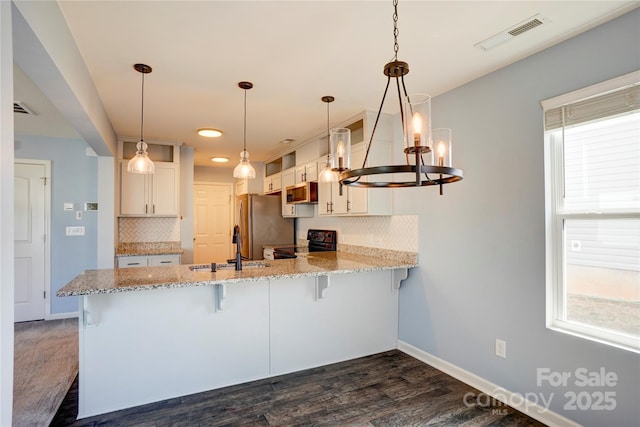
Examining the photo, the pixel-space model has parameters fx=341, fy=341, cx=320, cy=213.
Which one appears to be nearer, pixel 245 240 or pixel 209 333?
pixel 209 333

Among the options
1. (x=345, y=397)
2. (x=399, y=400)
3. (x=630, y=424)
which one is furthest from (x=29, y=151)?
(x=630, y=424)

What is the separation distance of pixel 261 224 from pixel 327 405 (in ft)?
11.8

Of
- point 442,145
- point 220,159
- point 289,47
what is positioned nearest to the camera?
point 442,145

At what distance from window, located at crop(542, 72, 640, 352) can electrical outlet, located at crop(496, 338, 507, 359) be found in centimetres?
38

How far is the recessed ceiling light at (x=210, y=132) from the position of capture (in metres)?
4.25

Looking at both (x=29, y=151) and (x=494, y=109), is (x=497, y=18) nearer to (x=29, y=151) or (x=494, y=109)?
(x=494, y=109)

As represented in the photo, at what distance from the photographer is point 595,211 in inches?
82.0

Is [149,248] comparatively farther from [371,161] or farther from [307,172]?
[371,161]

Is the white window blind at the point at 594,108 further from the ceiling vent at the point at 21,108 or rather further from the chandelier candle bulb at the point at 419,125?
the ceiling vent at the point at 21,108

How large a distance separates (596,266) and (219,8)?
2.67 meters

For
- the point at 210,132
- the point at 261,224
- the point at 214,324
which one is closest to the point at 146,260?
the point at 261,224

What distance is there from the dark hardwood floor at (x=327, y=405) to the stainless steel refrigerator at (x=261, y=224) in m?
2.99

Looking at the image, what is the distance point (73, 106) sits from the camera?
240cm

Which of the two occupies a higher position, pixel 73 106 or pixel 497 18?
pixel 497 18
